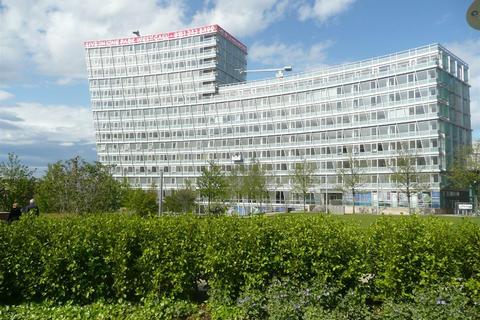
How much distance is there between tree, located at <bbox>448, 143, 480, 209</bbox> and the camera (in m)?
53.9

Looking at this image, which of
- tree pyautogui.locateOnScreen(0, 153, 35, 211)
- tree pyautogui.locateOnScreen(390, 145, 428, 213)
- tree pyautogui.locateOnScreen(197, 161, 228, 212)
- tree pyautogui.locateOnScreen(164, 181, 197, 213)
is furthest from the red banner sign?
tree pyautogui.locateOnScreen(0, 153, 35, 211)

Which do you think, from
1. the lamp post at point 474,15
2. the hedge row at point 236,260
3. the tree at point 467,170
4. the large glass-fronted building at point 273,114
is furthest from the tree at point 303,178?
the lamp post at point 474,15

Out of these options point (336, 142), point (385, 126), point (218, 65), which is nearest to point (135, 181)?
point (218, 65)

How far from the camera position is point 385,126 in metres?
65.4

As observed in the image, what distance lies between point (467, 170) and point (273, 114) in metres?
35.0

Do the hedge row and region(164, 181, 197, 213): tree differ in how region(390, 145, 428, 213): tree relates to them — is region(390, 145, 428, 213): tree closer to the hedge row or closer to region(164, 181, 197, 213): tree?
region(164, 181, 197, 213): tree

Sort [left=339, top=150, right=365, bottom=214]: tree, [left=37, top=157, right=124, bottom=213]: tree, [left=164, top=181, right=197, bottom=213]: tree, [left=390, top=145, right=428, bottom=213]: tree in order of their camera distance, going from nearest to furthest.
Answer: [left=37, top=157, right=124, bottom=213]: tree, [left=164, top=181, right=197, bottom=213]: tree, [left=390, top=145, right=428, bottom=213]: tree, [left=339, top=150, right=365, bottom=214]: tree

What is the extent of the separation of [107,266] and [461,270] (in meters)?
6.18

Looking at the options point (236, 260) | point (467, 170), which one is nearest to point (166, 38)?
point (467, 170)

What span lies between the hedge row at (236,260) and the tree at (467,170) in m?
52.8

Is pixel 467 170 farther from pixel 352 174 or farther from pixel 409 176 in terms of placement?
pixel 352 174

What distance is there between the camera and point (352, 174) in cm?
6059

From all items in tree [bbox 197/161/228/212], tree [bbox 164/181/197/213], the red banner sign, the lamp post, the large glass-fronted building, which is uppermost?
the red banner sign

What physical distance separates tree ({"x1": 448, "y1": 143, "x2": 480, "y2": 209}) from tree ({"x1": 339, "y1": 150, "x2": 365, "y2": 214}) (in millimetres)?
12416
